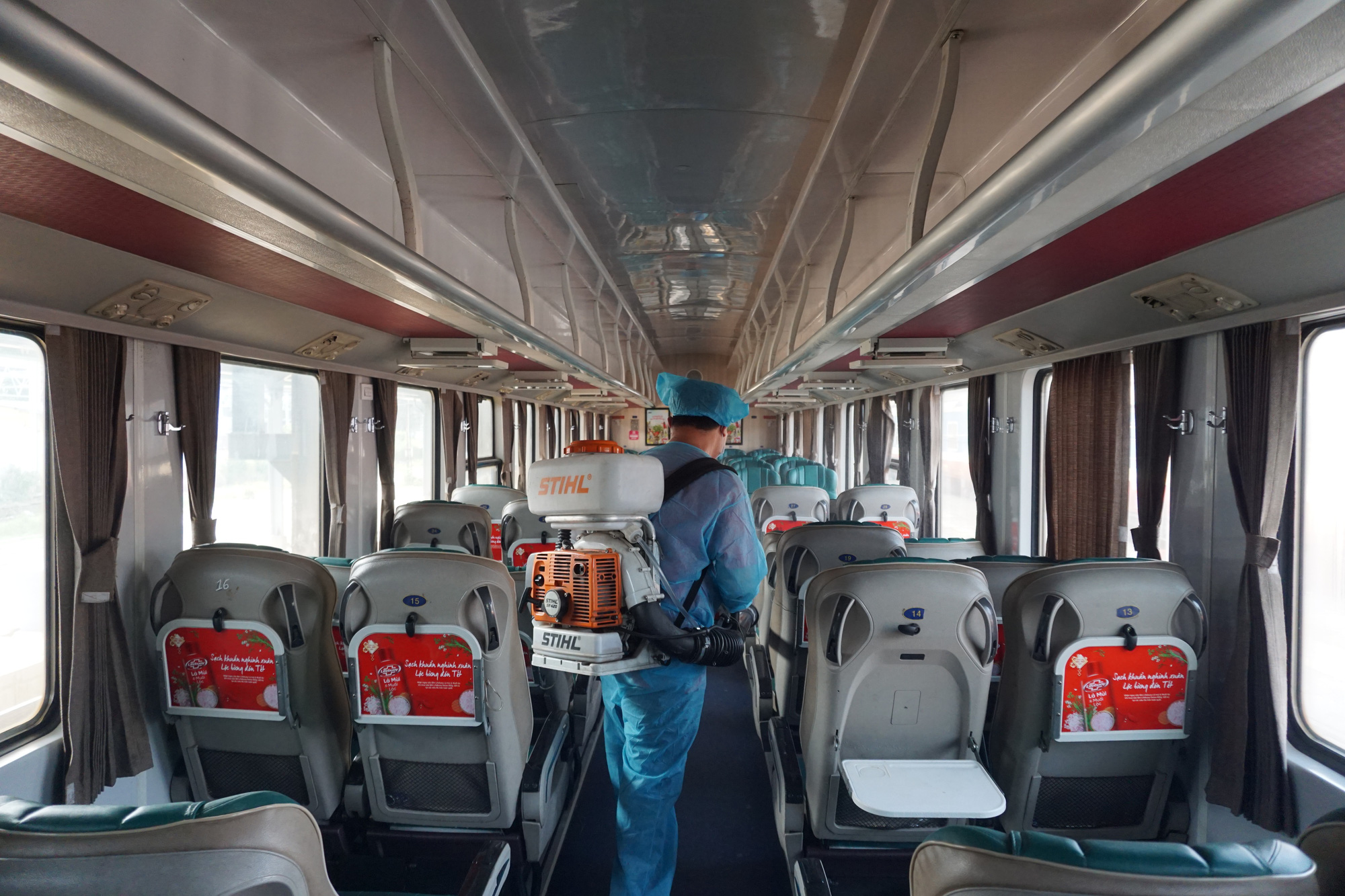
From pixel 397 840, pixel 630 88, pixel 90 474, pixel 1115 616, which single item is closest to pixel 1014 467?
pixel 1115 616

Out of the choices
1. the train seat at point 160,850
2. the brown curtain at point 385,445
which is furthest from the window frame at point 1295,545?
the brown curtain at point 385,445

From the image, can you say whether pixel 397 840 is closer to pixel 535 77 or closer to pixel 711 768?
pixel 711 768

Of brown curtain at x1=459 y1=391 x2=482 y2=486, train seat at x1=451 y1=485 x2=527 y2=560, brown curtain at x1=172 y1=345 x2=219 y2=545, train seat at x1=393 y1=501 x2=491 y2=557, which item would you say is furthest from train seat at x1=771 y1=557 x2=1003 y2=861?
brown curtain at x1=459 y1=391 x2=482 y2=486

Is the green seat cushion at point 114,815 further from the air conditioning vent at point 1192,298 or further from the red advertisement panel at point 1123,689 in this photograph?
the air conditioning vent at point 1192,298

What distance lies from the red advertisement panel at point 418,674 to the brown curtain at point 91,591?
1.65 meters

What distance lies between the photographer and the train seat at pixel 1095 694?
104 inches

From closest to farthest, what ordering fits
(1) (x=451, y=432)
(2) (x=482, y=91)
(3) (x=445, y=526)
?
(2) (x=482, y=91) < (3) (x=445, y=526) < (1) (x=451, y=432)

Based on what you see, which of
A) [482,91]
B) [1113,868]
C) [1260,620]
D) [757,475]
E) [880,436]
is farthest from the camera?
[757,475]

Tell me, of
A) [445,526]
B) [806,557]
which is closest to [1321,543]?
[806,557]

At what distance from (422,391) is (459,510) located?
3.64 metres

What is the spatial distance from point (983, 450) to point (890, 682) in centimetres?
452

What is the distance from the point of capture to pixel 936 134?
2.21 metres

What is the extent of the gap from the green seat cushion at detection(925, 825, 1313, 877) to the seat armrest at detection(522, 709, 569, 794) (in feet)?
8.05

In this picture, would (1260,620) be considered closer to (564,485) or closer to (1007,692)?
(1007,692)
